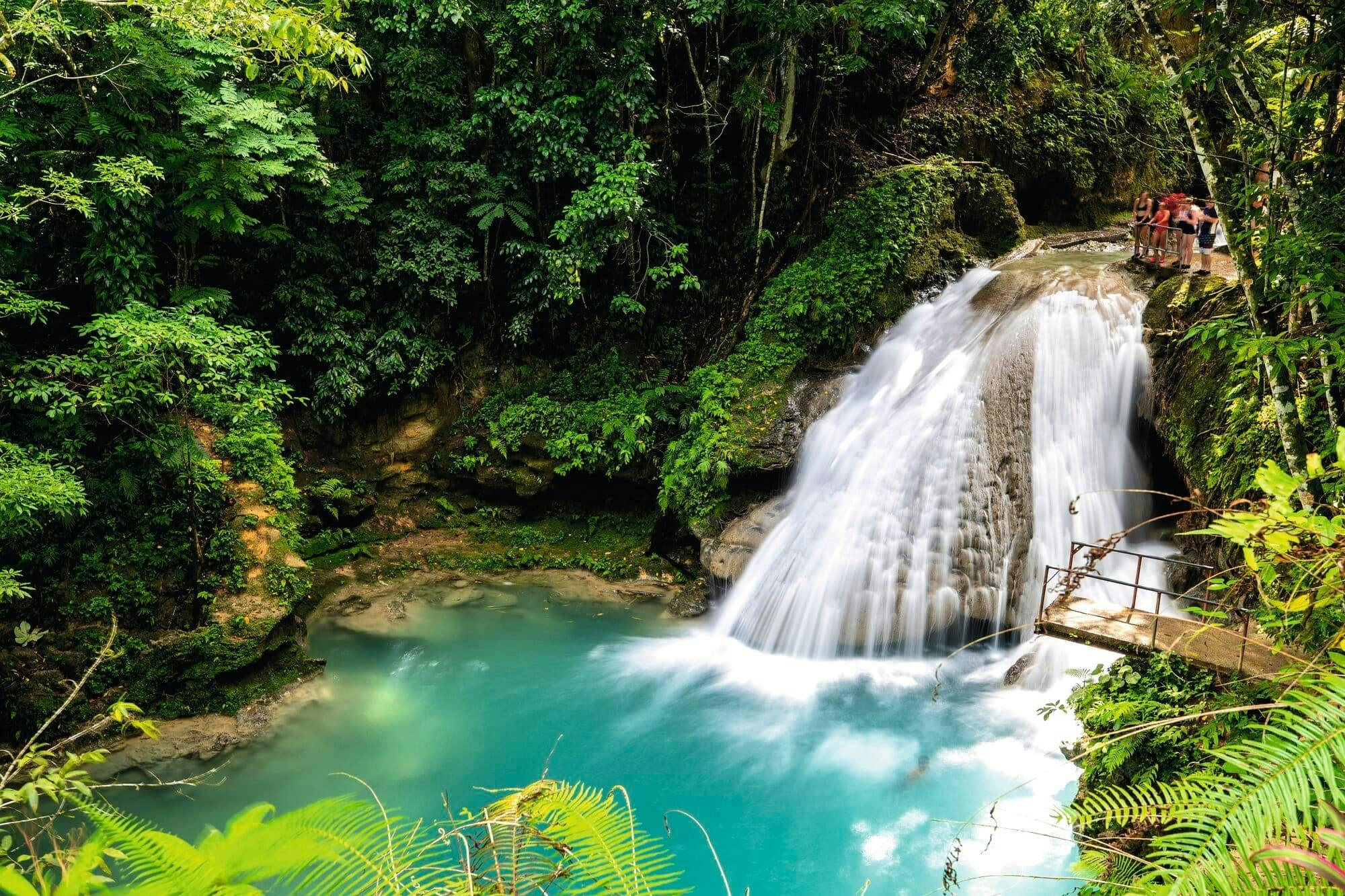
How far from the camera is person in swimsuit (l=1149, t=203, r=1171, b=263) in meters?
10.4

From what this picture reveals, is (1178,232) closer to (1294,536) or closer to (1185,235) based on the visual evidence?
(1185,235)

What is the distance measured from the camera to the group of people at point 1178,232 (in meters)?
10.1

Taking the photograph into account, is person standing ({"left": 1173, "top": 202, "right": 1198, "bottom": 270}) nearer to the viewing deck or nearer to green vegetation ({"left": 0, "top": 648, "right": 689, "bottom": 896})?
the viewing deck

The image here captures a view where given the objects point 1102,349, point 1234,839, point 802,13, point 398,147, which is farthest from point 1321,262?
point 398,147

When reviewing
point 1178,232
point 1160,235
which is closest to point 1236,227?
point 1178,232

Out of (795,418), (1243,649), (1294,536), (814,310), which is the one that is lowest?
(1243,649)

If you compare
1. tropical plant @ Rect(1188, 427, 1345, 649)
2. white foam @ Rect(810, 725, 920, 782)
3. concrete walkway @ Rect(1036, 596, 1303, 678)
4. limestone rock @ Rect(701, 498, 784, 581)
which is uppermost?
tropical plant @ Rect(1188, 427, 1345, 649)

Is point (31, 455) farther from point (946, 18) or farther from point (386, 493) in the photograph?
point (946, 18)

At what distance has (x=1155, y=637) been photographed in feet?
15.0

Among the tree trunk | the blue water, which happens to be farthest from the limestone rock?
the tree trunk

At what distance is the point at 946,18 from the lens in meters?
13.0

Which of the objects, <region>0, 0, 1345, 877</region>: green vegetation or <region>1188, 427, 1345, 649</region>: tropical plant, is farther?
<region>0, 0, 1345, 877</region>: green vegetation

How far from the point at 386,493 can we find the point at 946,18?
11573 millimetres

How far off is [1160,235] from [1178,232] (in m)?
0.35
